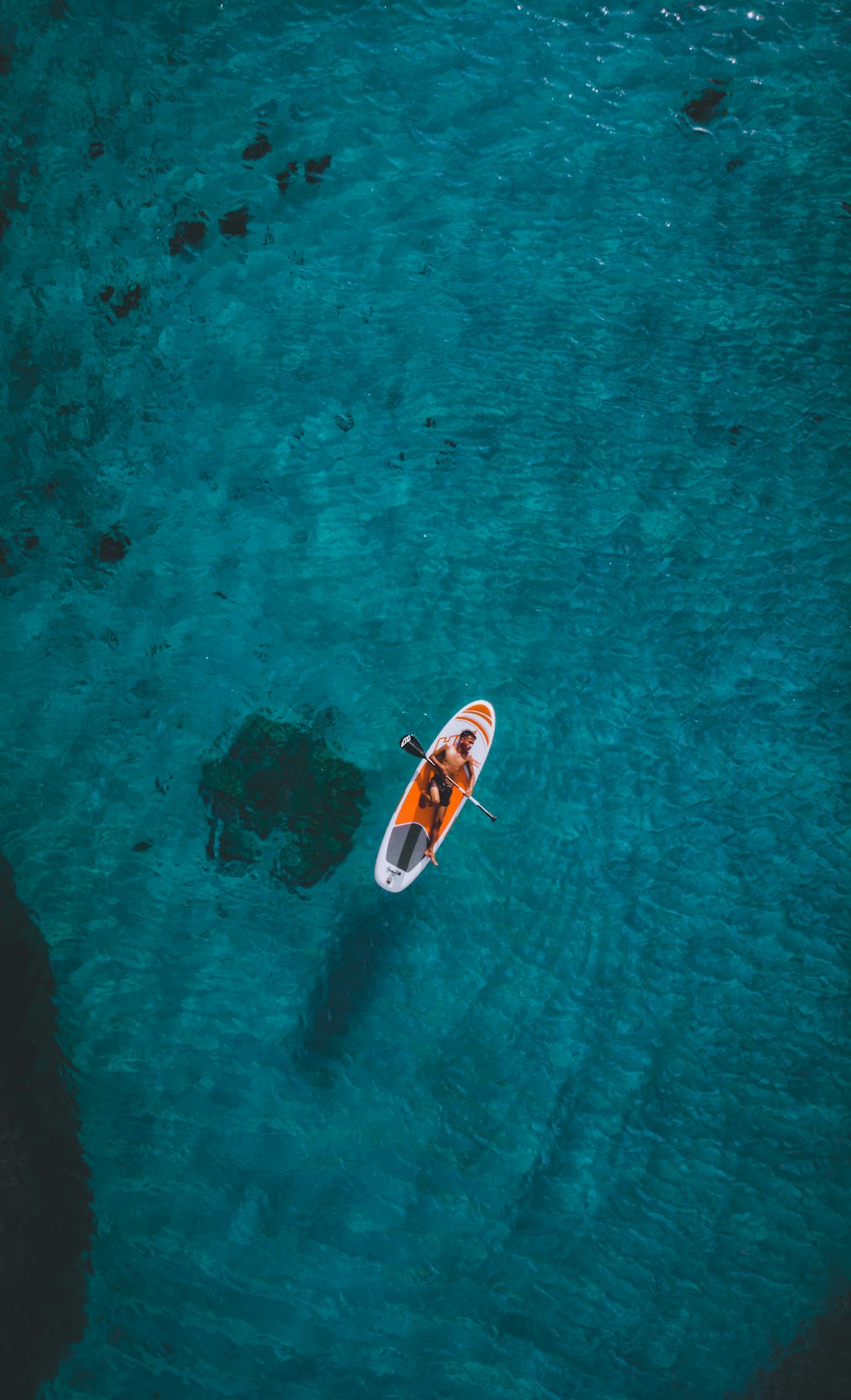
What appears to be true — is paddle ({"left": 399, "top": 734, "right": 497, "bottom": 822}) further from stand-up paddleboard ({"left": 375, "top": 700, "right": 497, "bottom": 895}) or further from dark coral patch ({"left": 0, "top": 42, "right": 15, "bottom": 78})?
dark coral patch ({"left": 0, "top": 42, "right": 15, "bottom": 78})

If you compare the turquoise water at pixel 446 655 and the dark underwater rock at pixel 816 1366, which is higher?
the turquoise water at pixel 446 655

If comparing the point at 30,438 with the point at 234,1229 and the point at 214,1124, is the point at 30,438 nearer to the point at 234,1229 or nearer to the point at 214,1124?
the point at 214,1124

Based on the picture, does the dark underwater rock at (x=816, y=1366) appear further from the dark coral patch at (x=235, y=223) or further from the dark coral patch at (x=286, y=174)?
the dark coral patch at (x=286, y=174)

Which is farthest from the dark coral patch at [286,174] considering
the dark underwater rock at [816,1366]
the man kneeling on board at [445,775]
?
the dark underwater rock at [816,1366]

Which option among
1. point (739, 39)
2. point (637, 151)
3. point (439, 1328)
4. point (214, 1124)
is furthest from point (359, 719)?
point (739, 39)

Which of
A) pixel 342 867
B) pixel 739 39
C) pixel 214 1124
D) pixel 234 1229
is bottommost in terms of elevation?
pixel 234 1229

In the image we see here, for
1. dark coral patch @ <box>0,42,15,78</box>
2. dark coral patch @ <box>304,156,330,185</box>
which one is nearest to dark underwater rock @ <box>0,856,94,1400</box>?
dark coral patch @ <box>304,156,330,185</box>
